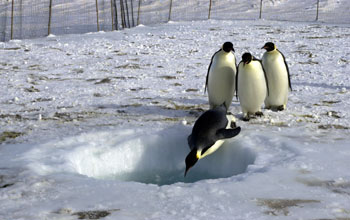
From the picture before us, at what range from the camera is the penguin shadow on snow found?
3670mm

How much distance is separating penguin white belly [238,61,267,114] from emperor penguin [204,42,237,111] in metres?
0.18

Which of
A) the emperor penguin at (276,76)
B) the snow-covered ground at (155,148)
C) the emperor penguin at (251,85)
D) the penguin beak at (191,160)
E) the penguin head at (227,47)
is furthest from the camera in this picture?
the emperor penguin at (276,76)

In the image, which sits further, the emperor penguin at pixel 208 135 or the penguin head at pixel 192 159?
the emperor penguin at pixel 208 135

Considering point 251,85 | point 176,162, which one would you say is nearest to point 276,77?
point 251,85

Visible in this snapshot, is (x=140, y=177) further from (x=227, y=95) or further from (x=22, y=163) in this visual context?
(x=227, y=95)

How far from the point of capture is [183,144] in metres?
4.05

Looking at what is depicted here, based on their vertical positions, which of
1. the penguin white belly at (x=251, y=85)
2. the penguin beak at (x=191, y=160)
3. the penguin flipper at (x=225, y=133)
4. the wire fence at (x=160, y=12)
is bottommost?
the penguin beak at (x=191, y=160)

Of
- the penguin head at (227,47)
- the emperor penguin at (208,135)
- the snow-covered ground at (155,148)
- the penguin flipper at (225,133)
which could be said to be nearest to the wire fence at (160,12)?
the snow-covered ground at (155,148)

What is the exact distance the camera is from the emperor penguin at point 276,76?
5141mm

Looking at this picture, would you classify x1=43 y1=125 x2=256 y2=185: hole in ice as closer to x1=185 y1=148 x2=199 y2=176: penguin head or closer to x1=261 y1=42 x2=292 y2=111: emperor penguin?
x1=185 y1=148 x2=199 y2=176: penguin head

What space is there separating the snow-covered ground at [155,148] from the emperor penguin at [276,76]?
6.6 inches

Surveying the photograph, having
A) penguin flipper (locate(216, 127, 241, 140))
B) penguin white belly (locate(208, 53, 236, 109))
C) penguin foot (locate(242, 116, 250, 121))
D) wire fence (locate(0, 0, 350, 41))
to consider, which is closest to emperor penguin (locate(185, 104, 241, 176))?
penguin flipper (locate(216, 127, 241, 140))

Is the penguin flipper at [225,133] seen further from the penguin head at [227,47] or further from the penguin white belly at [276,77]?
the penguin white belly at [276,77]

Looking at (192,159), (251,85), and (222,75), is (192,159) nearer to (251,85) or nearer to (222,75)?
(251,85)
